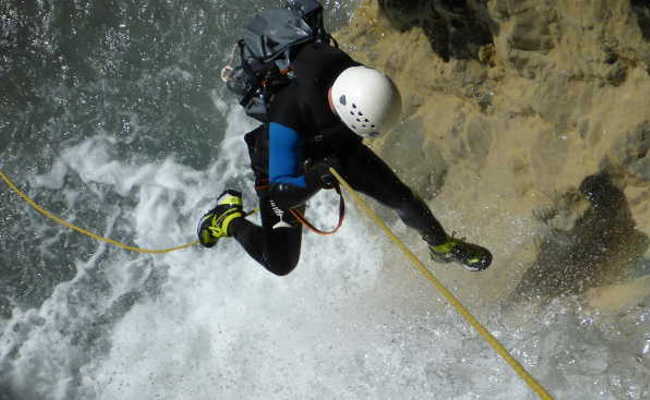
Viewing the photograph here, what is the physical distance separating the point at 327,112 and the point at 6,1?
14.0 ft

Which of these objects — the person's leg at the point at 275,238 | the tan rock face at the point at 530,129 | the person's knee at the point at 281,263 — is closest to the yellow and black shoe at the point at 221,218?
the person's leg at the point at 275,238

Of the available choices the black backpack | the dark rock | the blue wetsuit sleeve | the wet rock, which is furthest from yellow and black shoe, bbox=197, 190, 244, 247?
the dark rock

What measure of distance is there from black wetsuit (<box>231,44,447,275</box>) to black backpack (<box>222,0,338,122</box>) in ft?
0.33

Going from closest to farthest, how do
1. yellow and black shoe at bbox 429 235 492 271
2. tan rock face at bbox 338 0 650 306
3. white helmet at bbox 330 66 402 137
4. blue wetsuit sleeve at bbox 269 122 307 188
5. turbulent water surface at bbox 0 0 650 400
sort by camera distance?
white helmet at bbox 330 66 402 137, blue wetsuit sleeve at bbox 269 122 307 188, tan rock face at bbox 338 0 650 306, yellow and black shoe at bbox 429 235 492 271, turbulent water surface at bbox 0 0 650 400

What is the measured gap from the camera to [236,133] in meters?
5.54

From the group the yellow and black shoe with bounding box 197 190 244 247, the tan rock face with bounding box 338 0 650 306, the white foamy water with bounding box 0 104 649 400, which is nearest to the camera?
the tan rock face with bounding box 338 0 650 306

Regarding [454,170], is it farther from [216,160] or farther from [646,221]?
[216,160]

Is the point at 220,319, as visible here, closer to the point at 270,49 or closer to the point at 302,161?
the point at 302,161

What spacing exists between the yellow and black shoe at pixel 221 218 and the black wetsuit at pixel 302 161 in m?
0.14

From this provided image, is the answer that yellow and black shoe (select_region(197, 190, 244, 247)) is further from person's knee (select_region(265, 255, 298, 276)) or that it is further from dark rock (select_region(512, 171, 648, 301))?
dark rock (select_region(512, 171, 648, 301))

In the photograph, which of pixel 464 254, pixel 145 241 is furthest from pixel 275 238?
pixel 145 241

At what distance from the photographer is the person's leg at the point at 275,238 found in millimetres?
3627

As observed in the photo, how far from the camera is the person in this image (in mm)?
2936

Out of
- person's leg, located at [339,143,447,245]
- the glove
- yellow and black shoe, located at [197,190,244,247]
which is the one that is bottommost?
yellow and black shoe, located at [197,190,244,247]
